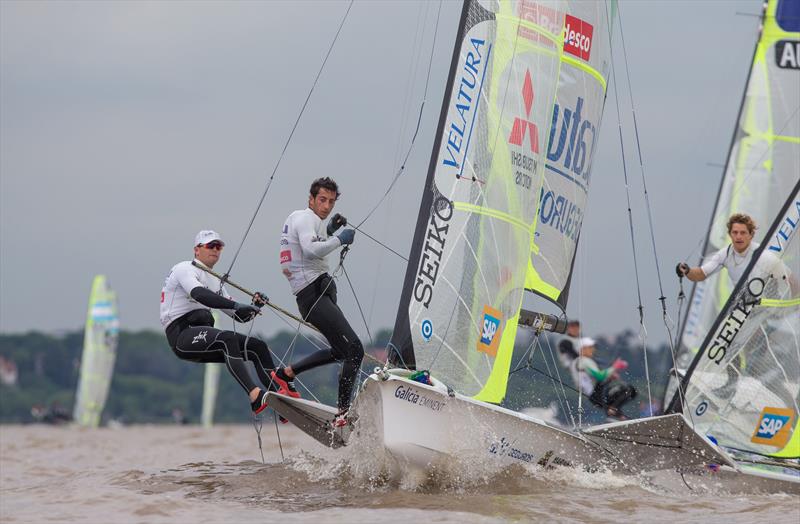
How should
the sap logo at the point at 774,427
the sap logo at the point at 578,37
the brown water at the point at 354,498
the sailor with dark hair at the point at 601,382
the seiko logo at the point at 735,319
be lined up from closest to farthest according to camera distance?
1. the brown water at the point at 354,498
2. the seiko logo at the point at 735,319
3. the sap logo at the point at 774,427
4. the sap logo at the point at 578,37
5. the sailor with dark hair at the point at 601,382

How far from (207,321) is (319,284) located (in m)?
0.88

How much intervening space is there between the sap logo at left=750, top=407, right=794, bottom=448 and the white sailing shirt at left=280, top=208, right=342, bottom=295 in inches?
169

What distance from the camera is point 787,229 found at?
1135cm

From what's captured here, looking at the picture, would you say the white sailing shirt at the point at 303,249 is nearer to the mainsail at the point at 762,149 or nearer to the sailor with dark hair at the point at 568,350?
the sailor with dark hair at the point at 568,350

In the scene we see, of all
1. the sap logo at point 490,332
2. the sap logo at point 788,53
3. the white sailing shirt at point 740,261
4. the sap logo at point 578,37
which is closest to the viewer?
the sap logo at point 490,332

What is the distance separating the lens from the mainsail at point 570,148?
11.2m

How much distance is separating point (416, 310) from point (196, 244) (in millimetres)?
1642

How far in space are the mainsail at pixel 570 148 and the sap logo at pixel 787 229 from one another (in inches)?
65.6

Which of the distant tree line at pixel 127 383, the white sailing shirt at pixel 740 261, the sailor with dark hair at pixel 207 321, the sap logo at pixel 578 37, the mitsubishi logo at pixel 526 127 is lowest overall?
the distant tree line at pixel 127 383

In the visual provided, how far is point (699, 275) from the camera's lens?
35.3ft

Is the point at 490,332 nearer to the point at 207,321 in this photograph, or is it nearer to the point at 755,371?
the point at 207,321

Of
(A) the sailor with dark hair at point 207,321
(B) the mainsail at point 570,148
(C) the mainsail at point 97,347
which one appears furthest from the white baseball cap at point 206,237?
(C) the mainsail at point 97,347

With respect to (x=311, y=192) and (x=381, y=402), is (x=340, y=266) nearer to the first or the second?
(x=311, y=192)

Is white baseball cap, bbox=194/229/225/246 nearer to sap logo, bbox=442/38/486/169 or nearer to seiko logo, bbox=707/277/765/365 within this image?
sap logo, bbox=442/38/486/169
